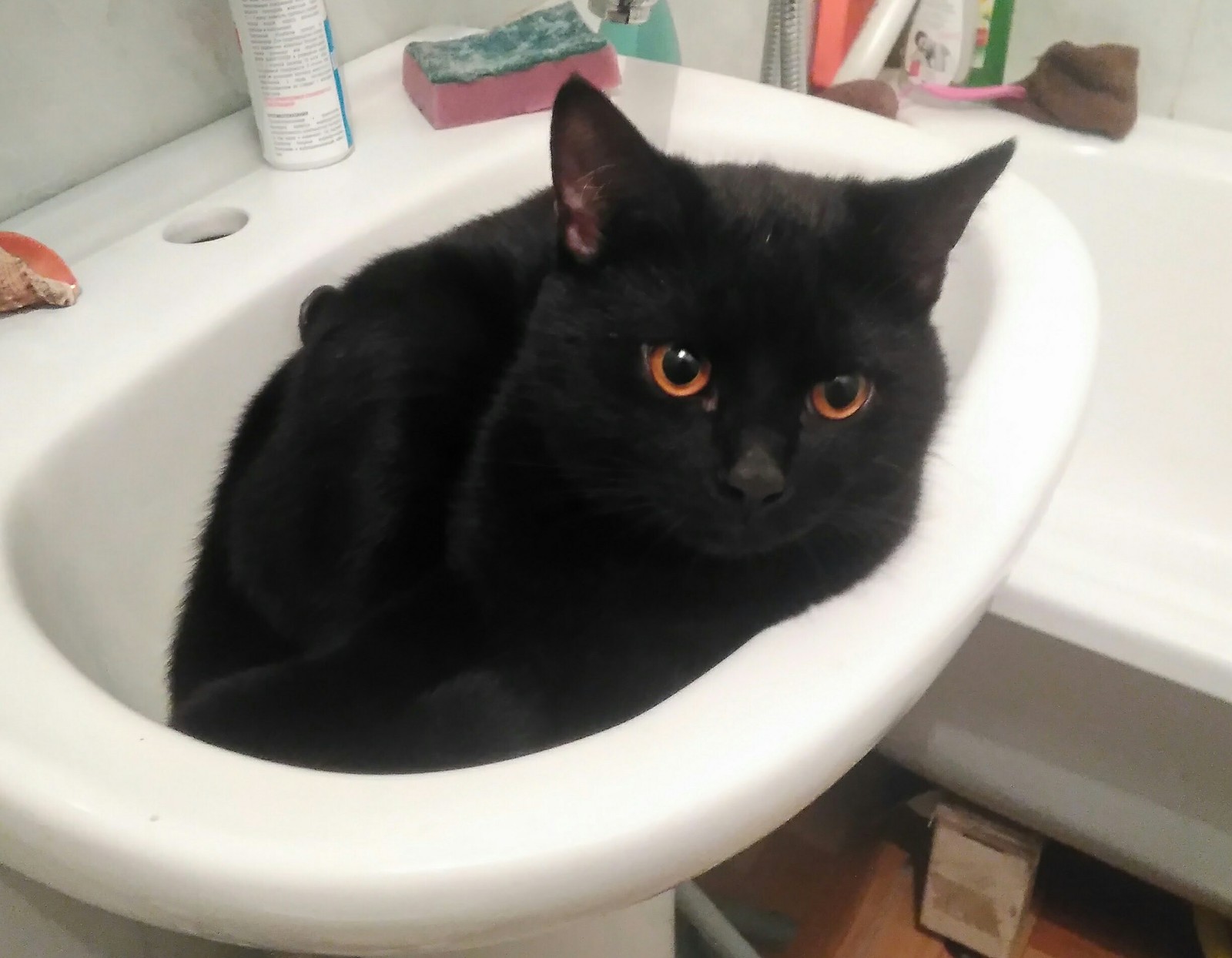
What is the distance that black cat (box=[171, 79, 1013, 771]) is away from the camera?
468 millimetres

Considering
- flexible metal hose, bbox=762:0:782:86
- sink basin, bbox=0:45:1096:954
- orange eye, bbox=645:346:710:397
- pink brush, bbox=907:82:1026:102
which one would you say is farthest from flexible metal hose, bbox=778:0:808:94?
orange eye, bbox=645:346:710:397

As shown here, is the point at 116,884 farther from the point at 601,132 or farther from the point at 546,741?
the point at 601,132

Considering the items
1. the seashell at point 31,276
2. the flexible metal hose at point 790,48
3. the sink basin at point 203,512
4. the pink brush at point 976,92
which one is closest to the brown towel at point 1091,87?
the pink brush at point 976,92

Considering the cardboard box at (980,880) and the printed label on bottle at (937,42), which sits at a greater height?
the printed label on bottle at (937,42)

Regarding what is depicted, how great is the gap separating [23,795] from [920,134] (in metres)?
0.69

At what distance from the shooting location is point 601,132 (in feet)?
1.52

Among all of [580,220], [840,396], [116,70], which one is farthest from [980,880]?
[116,70]

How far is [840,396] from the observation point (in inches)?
19.6

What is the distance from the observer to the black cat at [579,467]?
0.47m

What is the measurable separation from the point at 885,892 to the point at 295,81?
1030 millimetres

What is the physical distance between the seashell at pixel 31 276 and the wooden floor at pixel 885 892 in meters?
0.93

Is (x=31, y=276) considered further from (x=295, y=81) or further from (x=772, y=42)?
(x=772, y=42)

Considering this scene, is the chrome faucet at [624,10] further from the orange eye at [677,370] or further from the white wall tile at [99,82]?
the orange eye at [677,370]

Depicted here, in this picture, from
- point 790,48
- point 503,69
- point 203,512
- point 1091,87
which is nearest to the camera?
point 203,512
